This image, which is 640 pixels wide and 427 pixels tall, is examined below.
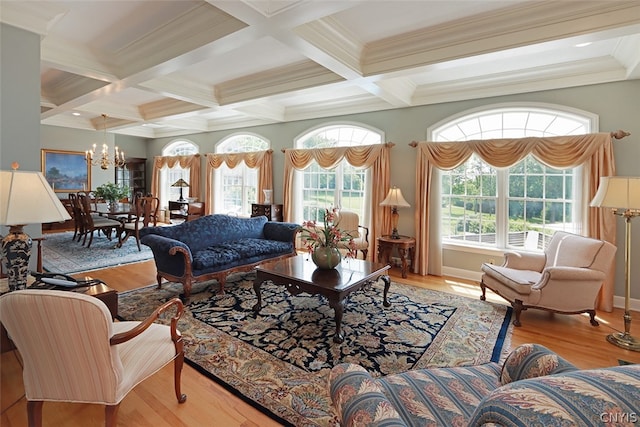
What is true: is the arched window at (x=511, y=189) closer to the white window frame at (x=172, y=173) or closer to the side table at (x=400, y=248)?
the side table at (x=400, y=248)

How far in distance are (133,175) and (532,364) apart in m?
12.0

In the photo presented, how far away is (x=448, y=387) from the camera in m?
1.49

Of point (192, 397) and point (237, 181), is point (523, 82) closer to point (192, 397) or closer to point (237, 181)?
point (192, 397)

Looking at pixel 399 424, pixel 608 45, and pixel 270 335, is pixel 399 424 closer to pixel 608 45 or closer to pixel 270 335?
pixel 270 335

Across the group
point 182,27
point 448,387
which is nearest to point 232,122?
point 182,27

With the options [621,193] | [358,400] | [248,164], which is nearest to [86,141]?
[248,164]

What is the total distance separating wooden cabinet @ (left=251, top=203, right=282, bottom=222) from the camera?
6.85 metres

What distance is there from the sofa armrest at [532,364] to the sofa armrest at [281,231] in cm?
386

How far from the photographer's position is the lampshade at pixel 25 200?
1743 millimetres

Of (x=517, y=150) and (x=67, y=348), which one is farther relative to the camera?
(x=517, y=150)

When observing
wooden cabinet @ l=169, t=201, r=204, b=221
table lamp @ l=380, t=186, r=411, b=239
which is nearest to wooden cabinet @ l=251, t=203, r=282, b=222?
wooden cabinet @ l=169, t=201, r=204, b=221

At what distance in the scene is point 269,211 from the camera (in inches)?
270

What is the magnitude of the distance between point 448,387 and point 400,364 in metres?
1.08

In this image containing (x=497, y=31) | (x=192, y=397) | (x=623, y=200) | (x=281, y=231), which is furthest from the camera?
(x=281, y=231)
